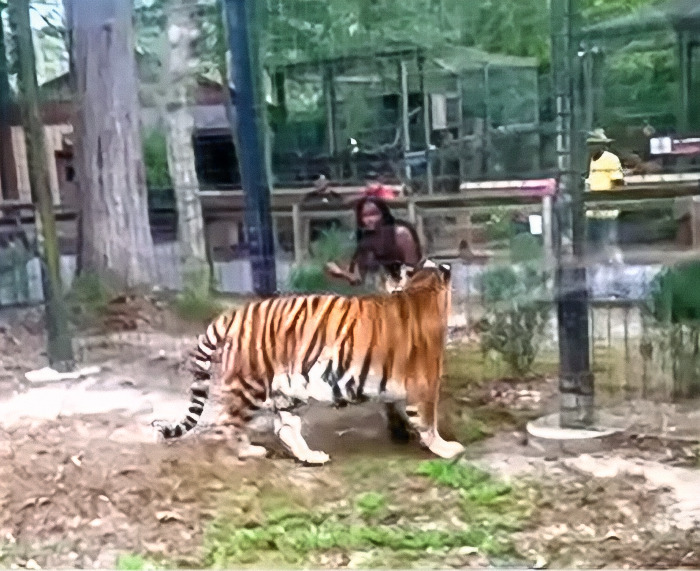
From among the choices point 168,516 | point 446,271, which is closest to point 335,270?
point 446,271

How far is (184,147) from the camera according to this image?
43.8 inches

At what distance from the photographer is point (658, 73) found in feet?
3.36

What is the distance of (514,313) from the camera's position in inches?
42.8

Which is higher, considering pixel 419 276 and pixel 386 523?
pixel 419 276

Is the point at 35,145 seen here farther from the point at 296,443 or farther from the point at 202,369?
the point at 296,443

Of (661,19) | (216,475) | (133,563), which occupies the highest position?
(661,19)

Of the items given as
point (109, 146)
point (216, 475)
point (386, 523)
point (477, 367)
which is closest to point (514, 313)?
point (477, 367)

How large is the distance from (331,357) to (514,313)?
0.22m

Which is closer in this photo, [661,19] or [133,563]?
[661,19]

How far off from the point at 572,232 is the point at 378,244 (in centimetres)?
21

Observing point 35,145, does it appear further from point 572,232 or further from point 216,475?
point 572,232

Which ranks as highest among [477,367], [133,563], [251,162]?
[251,162]

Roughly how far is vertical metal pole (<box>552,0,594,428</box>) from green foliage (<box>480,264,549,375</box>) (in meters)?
0.02

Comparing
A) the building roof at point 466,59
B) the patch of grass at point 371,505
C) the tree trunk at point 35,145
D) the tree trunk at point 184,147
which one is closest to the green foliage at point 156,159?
the tree trunk at point 184,147
